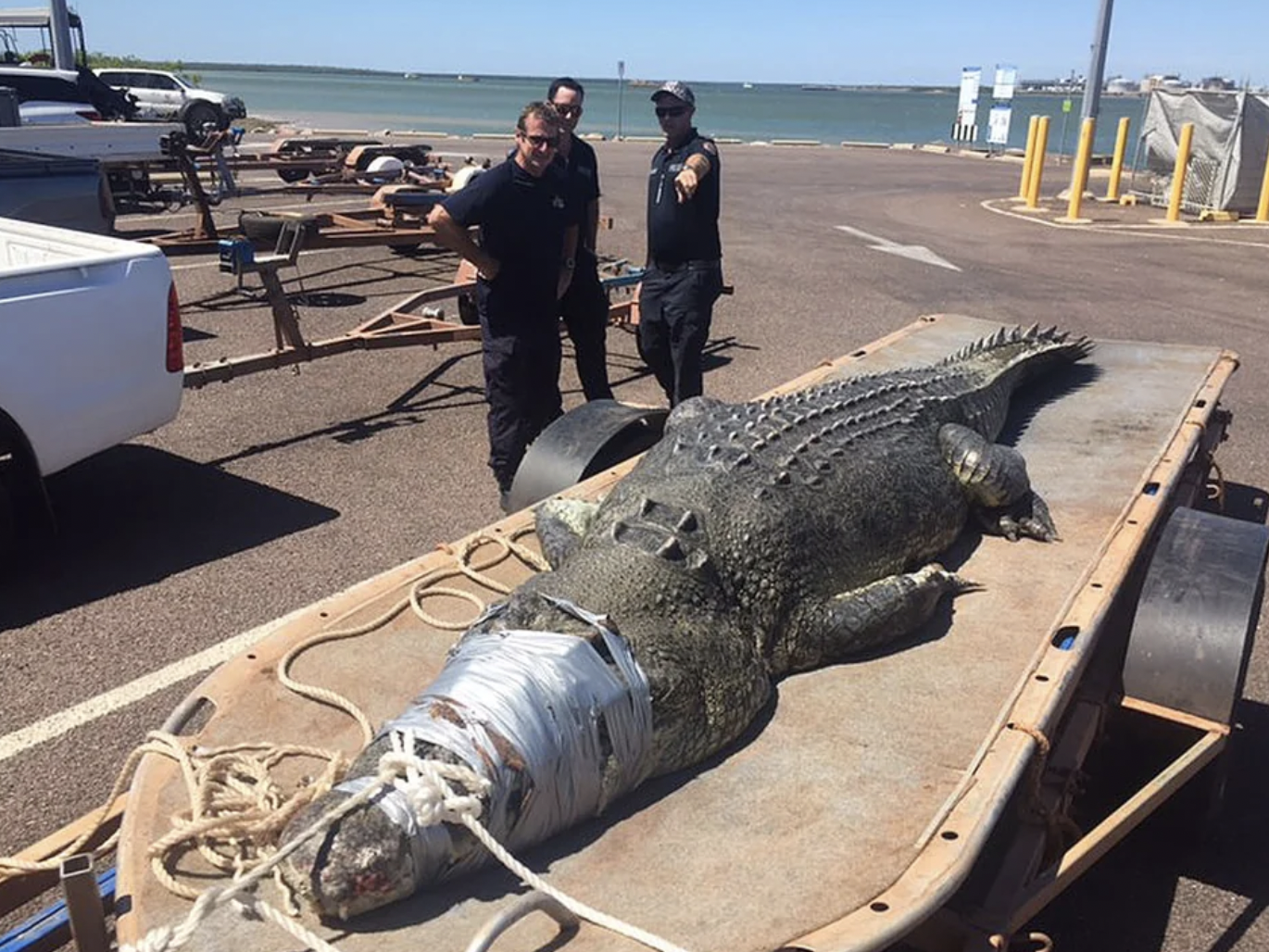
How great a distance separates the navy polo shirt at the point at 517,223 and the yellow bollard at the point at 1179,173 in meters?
17.8

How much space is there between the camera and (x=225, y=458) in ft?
24.8

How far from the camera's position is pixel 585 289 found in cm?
707

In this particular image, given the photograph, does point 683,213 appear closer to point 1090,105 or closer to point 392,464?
point 392,464

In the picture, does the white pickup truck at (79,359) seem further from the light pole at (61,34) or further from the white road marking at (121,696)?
the light pole at (61,34)

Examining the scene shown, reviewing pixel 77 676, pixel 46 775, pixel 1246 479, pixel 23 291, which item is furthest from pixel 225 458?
pixel 1246 479

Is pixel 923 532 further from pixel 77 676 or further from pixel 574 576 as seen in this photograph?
pixel 77 676

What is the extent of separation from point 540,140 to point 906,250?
40.4 ft

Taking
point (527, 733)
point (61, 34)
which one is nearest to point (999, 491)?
point (527, 733)

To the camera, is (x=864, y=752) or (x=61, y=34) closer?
(x=864, y=752)

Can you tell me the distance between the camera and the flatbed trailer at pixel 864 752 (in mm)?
2525

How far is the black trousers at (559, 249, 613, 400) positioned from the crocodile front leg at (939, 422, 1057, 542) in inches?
114

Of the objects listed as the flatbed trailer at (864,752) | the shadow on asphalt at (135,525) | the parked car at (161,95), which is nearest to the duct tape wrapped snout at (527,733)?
the flatbed trailer at (864,752)

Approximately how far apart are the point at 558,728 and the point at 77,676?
316 cm

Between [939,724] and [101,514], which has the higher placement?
[939,724]
